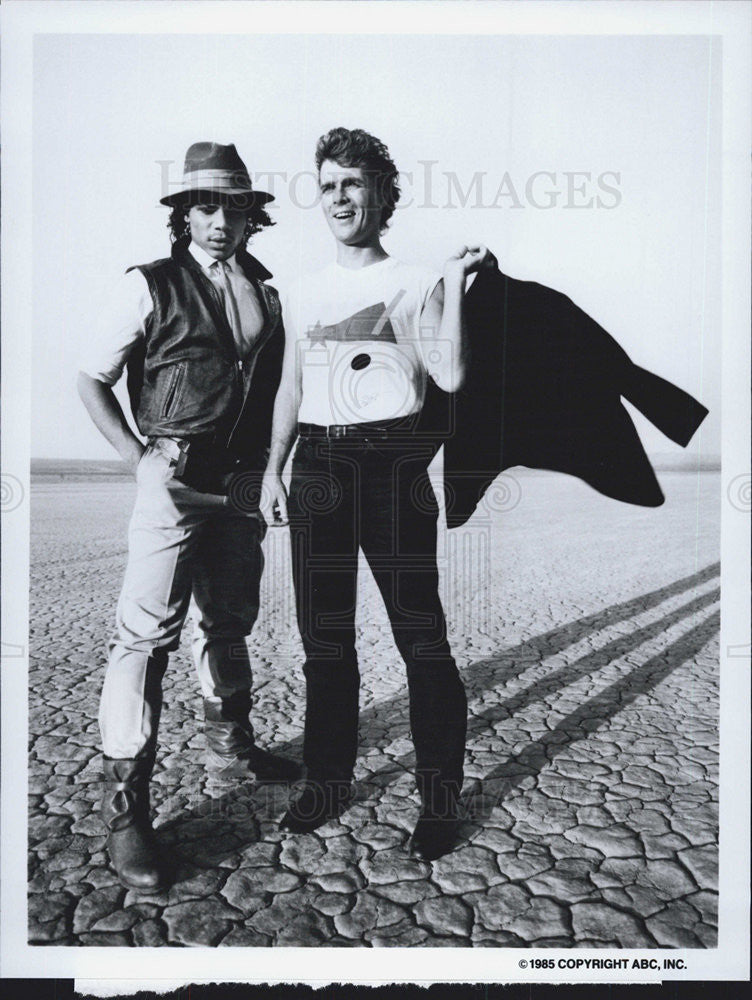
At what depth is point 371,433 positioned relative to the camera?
2238 mm

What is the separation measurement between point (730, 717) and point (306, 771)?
138cm

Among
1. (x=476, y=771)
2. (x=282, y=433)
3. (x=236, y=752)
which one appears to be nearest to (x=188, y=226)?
(x=282, y=433)

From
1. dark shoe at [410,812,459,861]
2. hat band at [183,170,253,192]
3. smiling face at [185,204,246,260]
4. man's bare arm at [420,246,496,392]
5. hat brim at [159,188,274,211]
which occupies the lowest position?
dark shoe at [410,812,459,861]

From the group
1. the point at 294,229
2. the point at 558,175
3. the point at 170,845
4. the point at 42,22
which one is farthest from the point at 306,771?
the point at 42,22

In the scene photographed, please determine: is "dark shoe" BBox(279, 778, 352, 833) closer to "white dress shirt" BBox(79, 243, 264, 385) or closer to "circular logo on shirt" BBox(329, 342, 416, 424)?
"circular logo on shirt" BBox(329, 342, 416, 424)

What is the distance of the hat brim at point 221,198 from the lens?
229 centimetres

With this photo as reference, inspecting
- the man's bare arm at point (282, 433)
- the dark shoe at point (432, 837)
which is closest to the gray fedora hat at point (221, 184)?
the man's bare arm at point (282, 433)

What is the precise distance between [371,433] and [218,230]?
2.53 ft

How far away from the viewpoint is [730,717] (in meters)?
2.42

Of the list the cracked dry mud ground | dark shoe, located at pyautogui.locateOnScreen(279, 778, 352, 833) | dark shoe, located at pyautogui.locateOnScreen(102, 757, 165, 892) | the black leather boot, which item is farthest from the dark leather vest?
dark shoe, located at pyautogui.locateOnScreen(279, 778, 352, 833)

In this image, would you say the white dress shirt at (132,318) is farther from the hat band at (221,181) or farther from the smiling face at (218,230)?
the hat band at (221,181)

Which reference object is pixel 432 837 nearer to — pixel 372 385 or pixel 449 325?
Result: pixel 372 385

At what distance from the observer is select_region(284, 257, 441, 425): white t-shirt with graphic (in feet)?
7.36

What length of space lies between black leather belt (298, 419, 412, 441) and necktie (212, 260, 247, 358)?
0.33 m
